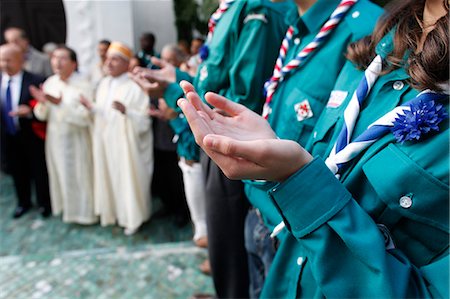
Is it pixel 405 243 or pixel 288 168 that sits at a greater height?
pixel 288 168

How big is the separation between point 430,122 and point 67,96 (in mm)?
3578

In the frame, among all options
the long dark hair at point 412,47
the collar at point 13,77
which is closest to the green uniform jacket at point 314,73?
the long dark hair at point 412,47

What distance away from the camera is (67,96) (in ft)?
11.8

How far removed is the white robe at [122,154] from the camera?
3.41 meters

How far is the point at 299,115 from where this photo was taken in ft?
4.07

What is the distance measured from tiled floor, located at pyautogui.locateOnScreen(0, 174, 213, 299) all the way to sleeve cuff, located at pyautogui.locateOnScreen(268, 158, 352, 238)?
1.93 metres

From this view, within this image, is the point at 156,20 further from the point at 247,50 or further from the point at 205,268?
the point at 247,50

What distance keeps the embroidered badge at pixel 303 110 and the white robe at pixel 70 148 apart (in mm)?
2827

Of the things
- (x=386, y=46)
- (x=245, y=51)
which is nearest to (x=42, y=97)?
(x=245, y=51)

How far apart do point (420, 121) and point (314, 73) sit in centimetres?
57

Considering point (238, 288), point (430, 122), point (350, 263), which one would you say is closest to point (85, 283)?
point (238, 288)

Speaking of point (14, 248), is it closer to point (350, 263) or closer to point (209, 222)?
point (209, 222)

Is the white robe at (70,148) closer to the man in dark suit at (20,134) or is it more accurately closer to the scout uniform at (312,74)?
the man in dark suit at (20,134)

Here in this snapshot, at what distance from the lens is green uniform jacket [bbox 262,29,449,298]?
2.33ft
